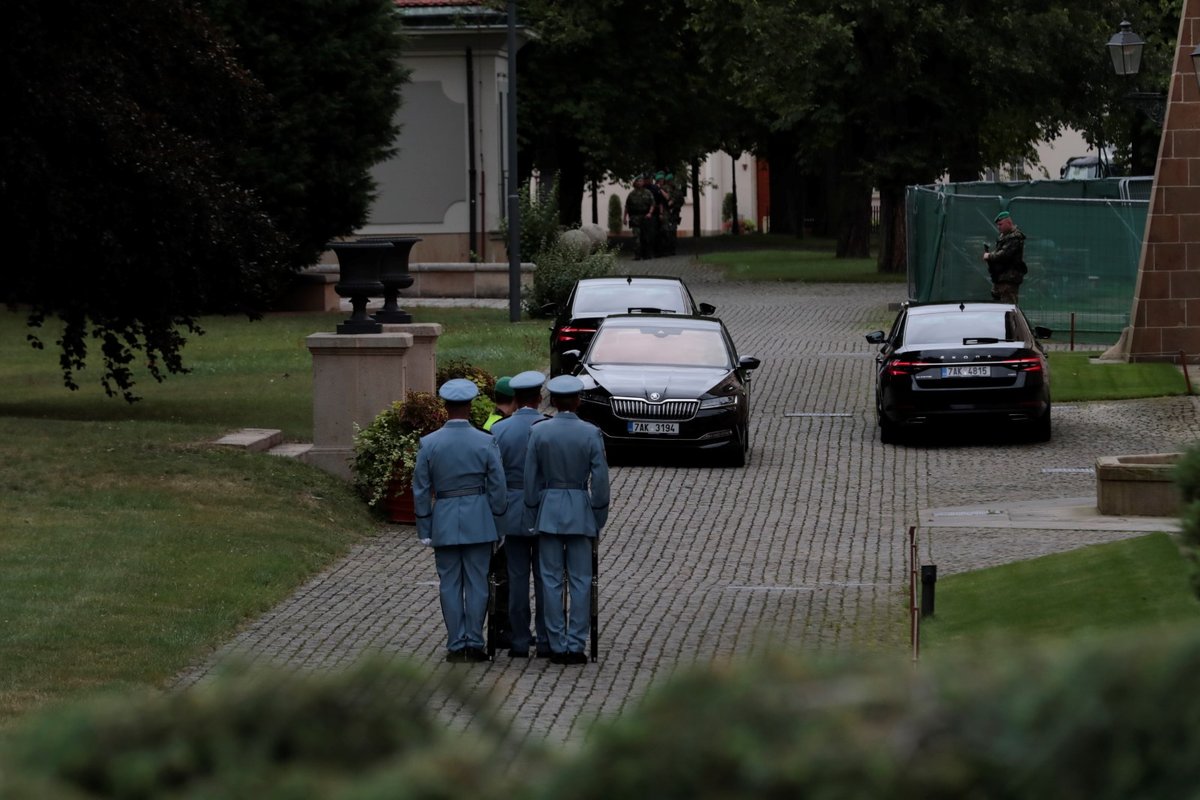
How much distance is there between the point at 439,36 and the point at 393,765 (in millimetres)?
45421

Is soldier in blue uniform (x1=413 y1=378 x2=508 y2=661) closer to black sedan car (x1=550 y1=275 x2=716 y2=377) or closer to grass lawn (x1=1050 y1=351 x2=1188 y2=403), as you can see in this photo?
black sedan car (x1=550 y1=275 x2=716 y2=377)

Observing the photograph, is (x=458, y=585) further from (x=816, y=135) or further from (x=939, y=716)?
(x=816, y=135)

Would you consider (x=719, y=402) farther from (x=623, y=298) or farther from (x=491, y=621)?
(x=491, y=621)

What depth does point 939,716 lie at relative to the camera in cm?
223

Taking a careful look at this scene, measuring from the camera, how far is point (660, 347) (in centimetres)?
2127

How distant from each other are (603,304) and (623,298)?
40 cm

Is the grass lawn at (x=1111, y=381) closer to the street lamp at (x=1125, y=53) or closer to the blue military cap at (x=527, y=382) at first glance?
the street lamp at (x=1125, y=53)

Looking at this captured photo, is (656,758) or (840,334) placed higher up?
(656,758)

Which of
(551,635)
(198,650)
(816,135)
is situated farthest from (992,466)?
(816,135)

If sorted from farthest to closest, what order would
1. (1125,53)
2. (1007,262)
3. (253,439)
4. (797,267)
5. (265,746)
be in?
1. (797,267)
2. (1125,53)
3. (1007,262)
4. (253,439)
5. (265,746)

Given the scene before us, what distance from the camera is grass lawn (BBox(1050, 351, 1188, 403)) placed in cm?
2442

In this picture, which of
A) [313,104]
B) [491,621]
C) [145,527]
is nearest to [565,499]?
[491,621]

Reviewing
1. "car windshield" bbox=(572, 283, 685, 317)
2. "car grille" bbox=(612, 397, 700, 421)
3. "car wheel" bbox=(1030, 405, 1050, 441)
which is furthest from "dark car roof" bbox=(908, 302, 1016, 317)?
"car windshield" bbox=(572, 283, 685, 317)

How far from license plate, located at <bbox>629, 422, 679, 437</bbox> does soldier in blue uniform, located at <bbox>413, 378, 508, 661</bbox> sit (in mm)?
8596
